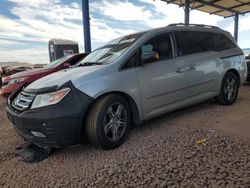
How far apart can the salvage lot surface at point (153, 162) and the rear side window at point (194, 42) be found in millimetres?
1305

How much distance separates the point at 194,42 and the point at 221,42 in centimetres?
89

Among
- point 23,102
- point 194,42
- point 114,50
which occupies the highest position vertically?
point 194,42

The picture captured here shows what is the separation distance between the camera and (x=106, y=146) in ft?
9.56

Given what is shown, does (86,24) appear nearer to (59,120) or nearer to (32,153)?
(32,153)

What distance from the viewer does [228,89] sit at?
191 inches

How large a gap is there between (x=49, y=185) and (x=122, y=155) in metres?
0.90

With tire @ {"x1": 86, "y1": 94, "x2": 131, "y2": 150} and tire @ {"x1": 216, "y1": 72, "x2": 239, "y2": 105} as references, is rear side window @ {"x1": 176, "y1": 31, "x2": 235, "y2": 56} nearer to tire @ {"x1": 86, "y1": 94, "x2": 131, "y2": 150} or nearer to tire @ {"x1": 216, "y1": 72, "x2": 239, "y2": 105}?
tire @ {"x1": 216, "y1": 72, "x2": 239, "y2": 105}

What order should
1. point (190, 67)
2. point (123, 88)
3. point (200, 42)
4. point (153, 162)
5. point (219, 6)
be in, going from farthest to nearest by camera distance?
point (219, 6) → point (200, 42) → point (190, 67) → point (123, 88) → point (153, 162)

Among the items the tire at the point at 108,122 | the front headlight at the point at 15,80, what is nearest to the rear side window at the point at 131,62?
the tire at the point at 108,122

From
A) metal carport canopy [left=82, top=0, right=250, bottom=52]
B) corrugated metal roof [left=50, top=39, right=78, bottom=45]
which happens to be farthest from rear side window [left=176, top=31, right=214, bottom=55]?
metal carport canopy [left=82, top=0, right=250, bottom=52]

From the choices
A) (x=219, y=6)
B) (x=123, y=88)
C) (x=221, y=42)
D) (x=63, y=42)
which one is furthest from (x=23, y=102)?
(x=219, y=6)

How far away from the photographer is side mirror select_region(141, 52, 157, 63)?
3385mm

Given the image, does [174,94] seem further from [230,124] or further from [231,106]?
[231,106]

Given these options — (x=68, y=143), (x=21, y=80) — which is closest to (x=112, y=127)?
(x=68, y=143)
